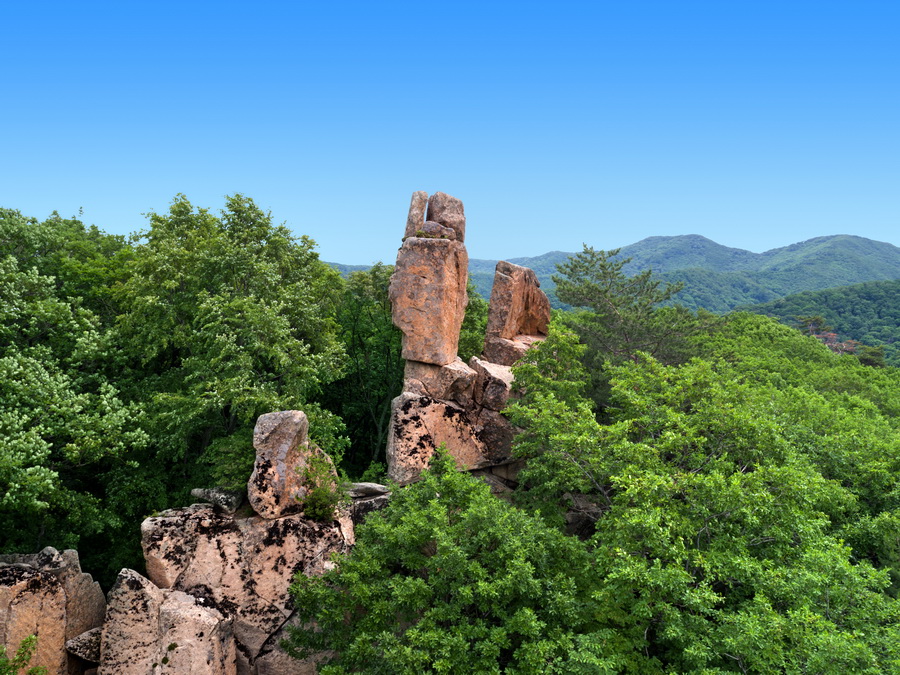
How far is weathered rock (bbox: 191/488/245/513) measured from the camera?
17.9 meters

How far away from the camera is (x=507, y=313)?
28.2 meters

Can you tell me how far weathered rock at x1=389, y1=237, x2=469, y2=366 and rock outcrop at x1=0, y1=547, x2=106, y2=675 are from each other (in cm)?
1433

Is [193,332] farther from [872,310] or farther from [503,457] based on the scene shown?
[872,310]

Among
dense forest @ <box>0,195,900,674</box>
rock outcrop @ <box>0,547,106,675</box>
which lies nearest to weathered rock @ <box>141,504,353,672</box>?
dense forest @ <box>0,195,900,674</box>

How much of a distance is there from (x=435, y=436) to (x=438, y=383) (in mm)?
2567

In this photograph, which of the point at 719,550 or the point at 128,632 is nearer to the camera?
the point at 719,550

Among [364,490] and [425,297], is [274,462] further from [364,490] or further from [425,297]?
[425,297]

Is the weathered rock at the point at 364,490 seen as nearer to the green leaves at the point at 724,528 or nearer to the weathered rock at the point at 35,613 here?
the green leaves at the point at 724,528

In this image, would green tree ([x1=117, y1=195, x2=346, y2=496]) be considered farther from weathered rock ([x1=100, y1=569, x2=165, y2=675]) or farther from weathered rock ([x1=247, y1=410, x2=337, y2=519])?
weathered rock ([x1=100, y1=569, x2=165, y2=675])

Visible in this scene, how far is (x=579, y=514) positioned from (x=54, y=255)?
27.6 meters

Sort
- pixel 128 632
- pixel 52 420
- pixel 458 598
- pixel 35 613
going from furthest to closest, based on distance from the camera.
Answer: pixel 52 420 < pixel 128 632 < pixel 35 613 < pixel 458 598

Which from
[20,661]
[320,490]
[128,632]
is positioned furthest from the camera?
[320,490]

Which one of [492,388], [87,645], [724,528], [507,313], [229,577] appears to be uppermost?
[507,313]

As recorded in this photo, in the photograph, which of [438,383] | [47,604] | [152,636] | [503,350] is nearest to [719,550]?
[438,383]
